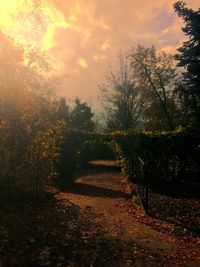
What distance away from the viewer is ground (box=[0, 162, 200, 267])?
748cm

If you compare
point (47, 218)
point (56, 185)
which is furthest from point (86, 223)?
point (56, 185)

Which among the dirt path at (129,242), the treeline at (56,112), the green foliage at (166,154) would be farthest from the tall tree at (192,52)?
the dirt path at (129,242)

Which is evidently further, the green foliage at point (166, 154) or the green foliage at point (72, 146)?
the green foliage at point (72, 146)

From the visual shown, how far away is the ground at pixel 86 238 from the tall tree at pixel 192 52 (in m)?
14.3

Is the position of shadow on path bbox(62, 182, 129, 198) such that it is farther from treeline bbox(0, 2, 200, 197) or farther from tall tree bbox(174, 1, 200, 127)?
tall tree bbox(174, 1, 200, 127)

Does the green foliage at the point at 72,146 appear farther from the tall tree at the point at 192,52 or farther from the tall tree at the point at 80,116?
the tall tree at the point at 80,116

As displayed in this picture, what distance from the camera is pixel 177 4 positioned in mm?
25406

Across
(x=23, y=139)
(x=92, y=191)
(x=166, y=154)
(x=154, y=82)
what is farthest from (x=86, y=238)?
(x=154, y=82)

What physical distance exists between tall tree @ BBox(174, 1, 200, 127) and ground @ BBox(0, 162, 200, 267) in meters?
14.3

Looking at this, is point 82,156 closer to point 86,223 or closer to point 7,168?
point 7,168

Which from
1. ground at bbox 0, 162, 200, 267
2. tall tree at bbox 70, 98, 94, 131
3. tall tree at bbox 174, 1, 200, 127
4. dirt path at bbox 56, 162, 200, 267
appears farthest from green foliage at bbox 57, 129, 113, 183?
tall tree at bbox 70, 98, 94, 131

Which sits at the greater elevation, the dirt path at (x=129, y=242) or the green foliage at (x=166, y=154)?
the green foliage at (x=166, y=154)

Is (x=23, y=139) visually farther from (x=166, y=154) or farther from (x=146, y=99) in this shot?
(x=146, y=99)

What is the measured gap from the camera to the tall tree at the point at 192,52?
25359 millimetres
